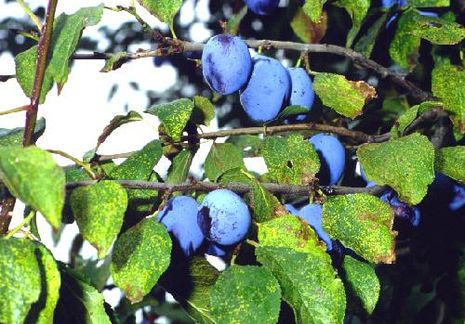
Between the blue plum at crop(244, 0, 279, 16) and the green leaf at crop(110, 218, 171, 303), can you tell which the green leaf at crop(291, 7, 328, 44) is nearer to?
the blue plum at crop(244, 0, 279, 16)

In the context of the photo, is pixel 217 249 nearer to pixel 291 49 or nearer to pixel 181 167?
pixel 181 167

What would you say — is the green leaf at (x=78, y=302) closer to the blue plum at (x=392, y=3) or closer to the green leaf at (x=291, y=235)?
the green leaf at (x=291, y=235)

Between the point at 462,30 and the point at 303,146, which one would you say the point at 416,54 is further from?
the point at 303,146

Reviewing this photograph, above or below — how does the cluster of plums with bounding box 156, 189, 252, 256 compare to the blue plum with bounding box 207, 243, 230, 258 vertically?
above

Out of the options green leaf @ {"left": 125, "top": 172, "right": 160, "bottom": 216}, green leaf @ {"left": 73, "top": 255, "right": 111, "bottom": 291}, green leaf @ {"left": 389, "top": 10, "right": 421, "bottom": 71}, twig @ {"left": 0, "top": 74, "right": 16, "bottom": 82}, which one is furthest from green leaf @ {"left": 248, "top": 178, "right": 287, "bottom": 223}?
green leaf @ {"left": 73, "top": 255, "right": 111, "bottom": 291}

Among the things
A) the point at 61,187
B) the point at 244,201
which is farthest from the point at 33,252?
the point at 244,201

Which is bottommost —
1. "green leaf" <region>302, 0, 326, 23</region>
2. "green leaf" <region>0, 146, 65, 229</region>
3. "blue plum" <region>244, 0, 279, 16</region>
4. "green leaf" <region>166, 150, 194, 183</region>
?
"green leaf" <region>166, 150, 194, 183</region>
